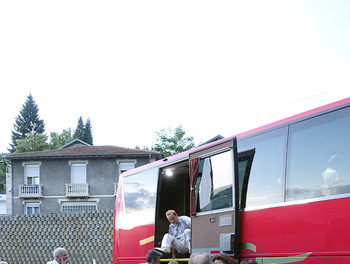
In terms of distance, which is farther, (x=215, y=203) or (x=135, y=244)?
(x=135, y=244)

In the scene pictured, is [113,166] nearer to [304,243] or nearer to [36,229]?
[36,229]

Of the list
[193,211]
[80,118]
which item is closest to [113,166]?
[193,211]

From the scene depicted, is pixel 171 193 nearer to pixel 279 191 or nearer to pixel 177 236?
pixel 177 236

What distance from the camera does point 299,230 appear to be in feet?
21.1

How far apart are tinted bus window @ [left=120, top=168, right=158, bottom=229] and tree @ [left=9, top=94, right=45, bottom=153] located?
76.9m

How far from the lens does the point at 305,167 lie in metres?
6.64

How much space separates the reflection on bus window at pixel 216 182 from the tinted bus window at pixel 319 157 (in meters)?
1.25

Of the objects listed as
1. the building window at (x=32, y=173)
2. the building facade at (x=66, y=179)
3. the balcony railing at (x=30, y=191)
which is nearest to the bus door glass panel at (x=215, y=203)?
the building facade at (x=66, y=179)

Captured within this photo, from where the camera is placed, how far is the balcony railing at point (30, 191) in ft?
138

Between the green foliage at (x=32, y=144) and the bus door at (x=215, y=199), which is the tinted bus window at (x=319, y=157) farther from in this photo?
the green foliage at (x=32, y=144)

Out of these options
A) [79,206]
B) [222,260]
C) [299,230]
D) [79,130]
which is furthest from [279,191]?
[79,130]

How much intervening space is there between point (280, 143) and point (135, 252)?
528 centimetres

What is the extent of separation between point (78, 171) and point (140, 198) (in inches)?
1257

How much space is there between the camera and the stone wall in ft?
68.8
